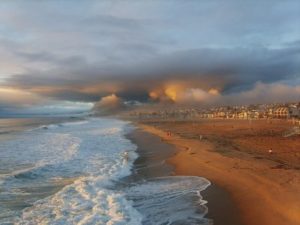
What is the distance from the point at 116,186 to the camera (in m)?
19.0

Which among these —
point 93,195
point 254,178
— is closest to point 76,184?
point 93,195

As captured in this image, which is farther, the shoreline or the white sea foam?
the white sea foam

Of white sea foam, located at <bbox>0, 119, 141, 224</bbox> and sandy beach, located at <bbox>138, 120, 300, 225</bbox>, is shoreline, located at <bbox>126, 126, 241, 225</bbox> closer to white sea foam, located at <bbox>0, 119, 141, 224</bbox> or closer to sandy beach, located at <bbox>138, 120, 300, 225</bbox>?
sandy beach, located at <bbox>138, 120, 300, 225</bbox>

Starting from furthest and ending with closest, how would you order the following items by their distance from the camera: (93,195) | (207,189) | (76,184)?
1. (76,184)
2. (207,189)
3. (93,195)

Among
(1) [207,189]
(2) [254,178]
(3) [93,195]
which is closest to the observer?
(3) [93,195]

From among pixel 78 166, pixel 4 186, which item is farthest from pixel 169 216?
pixel 78 166

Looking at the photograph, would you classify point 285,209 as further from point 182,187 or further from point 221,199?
point 182,187

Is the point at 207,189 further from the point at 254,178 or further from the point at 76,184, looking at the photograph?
the point at 76,184

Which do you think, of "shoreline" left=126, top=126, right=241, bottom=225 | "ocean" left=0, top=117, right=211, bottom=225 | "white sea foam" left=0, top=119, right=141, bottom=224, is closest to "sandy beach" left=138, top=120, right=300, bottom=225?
"shoreline" left=126, top=126, right=241, bottom=225

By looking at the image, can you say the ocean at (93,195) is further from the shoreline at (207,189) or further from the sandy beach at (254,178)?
the sandy beach at (254,178)

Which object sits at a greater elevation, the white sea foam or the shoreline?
the white sea foam

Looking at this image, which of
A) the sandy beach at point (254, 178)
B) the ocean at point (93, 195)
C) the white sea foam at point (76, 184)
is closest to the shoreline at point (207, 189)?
the sandy beach at point (254, 178)

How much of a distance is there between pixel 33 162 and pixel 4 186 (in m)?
8.63

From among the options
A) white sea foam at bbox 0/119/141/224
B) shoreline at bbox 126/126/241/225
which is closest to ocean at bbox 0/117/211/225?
white sea foam at bbox 0/119/141/224
